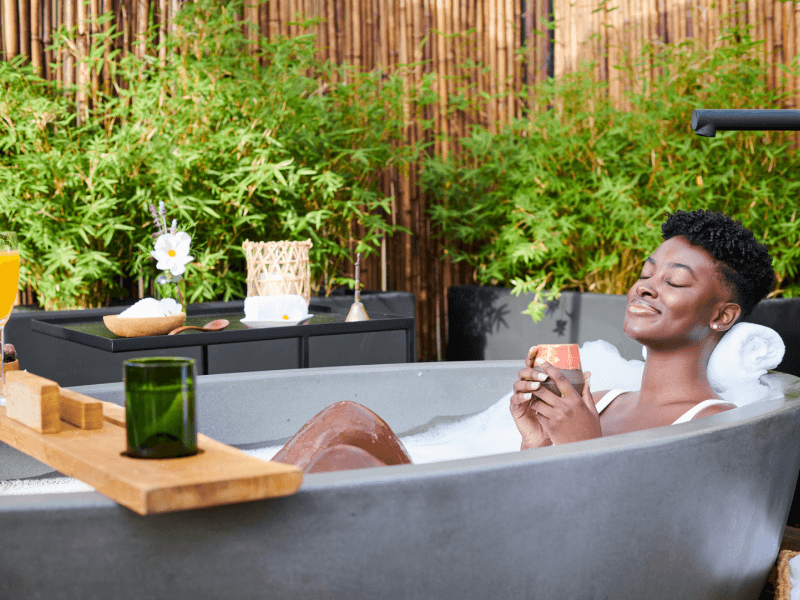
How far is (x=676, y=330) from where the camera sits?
1274mm

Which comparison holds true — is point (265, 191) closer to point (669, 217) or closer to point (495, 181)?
point (495, 181)

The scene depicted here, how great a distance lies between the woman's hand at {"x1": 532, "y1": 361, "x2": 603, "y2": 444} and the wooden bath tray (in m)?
0.57

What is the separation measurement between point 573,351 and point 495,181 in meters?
2.76

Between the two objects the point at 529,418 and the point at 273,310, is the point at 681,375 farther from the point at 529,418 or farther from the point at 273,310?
the point at 273,310

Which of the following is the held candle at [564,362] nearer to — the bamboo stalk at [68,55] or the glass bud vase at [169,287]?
the glass bud vase at [169,287]

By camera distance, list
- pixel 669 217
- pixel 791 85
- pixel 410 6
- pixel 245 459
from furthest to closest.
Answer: pixel 410 6
pixel 791 85
pixel 669 217
pixel 245 459

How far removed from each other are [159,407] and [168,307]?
1394 millimetres

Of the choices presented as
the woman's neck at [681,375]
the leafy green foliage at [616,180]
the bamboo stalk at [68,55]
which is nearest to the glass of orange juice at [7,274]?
the woman's neck at [681,375]

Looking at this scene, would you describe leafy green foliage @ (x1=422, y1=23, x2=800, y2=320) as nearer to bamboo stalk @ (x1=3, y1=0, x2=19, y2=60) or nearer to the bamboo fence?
the bamboo fence

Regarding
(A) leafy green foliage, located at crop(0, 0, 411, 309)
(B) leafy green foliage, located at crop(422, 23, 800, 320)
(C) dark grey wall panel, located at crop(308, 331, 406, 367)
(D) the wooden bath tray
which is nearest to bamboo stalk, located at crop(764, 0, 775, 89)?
(B) leafy green foliage, located at crop(422, 23, 800, 320)

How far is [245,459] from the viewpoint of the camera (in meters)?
0.70

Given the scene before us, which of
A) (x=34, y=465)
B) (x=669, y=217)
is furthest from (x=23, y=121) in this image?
(x=669, y=217)

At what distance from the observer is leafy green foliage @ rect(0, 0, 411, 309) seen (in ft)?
9.04

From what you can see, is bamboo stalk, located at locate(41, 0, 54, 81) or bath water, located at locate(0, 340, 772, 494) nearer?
bath water, located at locate(0, 340, 772, 494)
